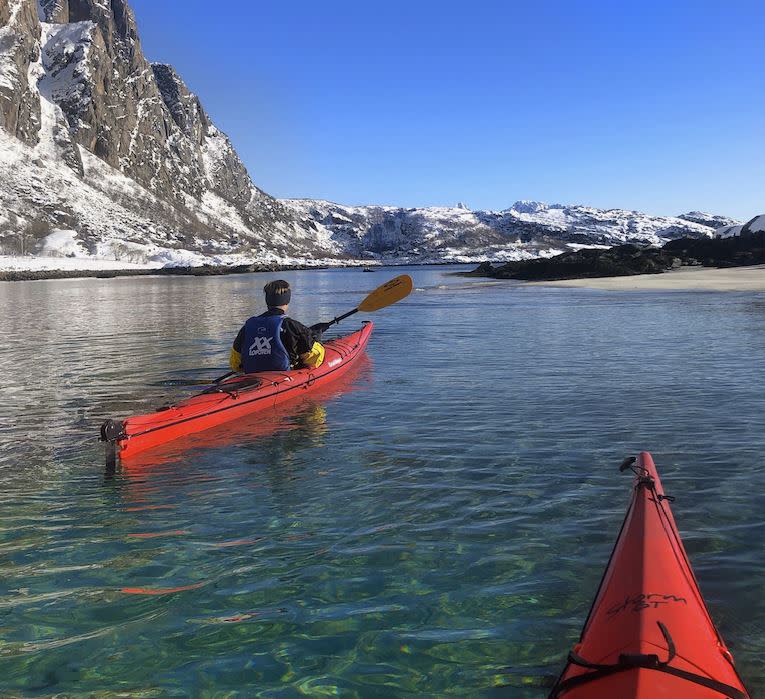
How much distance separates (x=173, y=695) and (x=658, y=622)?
8.48ft

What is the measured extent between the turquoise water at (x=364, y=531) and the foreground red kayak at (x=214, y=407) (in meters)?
0.34

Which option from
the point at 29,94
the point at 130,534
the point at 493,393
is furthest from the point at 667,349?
the point at 29,94

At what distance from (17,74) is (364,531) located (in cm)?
21705

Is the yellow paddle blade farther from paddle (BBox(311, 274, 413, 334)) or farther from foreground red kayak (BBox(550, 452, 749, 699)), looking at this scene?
foreground red kayak (BBox(550, 452, 749, 699))

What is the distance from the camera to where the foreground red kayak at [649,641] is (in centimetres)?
267

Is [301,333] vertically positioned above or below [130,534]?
above

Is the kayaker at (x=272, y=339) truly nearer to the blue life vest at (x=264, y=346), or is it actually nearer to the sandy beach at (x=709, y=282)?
the blue life vest at (x=264, y=346)

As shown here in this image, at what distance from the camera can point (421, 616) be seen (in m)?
4.25

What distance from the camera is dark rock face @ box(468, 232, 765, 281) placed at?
61.4m

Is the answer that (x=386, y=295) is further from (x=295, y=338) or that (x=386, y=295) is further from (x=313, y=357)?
(x=295, y=338)

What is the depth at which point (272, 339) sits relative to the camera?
10711 millimetres

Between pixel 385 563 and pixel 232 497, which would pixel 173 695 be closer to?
pixel 385 563

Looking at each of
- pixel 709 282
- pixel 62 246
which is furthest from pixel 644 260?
pixel 62 246

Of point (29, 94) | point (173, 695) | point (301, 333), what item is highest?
point (29, 94)
